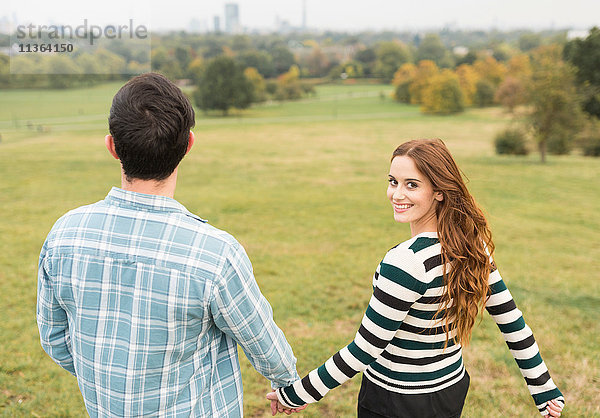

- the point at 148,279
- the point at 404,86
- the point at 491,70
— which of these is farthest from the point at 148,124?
the point at 491,70

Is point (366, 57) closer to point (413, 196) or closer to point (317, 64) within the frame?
point (317, 64)

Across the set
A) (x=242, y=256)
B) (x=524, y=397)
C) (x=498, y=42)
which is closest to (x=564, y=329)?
(x=524, y=397)

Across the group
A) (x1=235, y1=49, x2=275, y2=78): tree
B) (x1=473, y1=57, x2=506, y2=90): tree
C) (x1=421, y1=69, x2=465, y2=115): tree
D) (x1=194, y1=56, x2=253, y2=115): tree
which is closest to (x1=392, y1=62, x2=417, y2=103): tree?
(x1=421, y1=69, x2=465, y2=115): tree

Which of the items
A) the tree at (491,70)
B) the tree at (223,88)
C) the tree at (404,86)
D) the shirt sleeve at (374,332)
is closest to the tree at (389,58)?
the tree at (404,86)

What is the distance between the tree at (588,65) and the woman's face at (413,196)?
83.8ft

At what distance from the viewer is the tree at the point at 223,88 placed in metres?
57.6

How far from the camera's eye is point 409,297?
1.88 m

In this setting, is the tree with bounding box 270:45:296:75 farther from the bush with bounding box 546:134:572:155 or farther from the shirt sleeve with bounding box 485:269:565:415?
the shirt sleeve with bounding box 485:269:565:415

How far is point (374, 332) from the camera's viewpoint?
194cm

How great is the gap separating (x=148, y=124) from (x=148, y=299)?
0.57 metres

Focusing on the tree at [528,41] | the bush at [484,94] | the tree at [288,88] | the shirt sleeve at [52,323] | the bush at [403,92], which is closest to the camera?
the shirt sleeve at [52,323]

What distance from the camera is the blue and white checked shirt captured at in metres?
1.60

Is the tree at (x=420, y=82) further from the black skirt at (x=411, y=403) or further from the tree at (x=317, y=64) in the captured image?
the black skirt at (x=411, y=403)

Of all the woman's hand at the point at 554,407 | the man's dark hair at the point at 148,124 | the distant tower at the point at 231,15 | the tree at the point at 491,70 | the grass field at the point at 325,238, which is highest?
the distant tower at the point at 231,15
